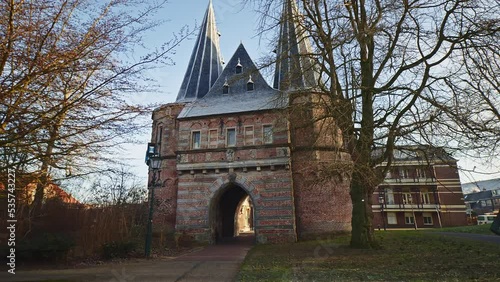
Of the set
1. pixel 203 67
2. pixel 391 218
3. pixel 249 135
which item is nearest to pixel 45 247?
pixel 249 135

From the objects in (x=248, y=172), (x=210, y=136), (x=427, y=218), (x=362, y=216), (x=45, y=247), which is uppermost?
(x=210, y=136)

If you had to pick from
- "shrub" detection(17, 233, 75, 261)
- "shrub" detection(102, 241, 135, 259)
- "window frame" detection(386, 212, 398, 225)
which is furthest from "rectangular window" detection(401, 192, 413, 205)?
"shrub" detection(17, 233, 75, 261)

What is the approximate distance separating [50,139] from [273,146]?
13803 mm

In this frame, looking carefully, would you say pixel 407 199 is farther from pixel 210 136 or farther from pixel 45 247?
pixel 45 247

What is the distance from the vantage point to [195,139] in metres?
18.9

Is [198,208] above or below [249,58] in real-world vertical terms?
below

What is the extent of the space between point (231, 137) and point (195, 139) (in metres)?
2.49

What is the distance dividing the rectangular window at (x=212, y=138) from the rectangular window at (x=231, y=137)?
2.57 feet

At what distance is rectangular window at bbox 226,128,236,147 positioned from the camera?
60.1 feet

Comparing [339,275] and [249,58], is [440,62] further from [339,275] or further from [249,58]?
[249,58]

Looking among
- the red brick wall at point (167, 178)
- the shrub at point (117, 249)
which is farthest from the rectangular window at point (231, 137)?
the shrub at point (117, 249)

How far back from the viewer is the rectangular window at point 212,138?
59.9 feet

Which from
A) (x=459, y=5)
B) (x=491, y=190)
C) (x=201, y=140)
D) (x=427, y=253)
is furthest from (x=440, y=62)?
(x=491, y=190)

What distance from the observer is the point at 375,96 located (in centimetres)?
1043
